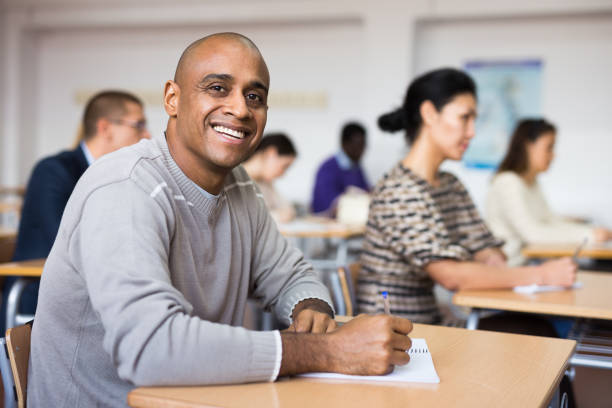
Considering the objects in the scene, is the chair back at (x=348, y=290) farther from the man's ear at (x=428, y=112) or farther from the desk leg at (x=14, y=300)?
the desk leg at (x=14, y=300)

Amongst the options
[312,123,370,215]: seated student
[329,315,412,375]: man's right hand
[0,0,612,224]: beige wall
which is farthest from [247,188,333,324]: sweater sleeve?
[0,0,612,224]: beige wall

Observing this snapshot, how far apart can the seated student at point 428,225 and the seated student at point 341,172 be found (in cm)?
361

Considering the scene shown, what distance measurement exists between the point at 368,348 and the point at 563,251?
2494mm

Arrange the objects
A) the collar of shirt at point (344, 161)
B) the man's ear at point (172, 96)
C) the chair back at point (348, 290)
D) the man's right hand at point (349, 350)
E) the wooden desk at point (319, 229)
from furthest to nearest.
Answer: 1. the collar of shirt at point (344, 161)
2. the wooden desk at point (319, 229)
3. the chair back at point (348, 290)
4. the man's ear at point (172, 96)
5. the man's right hand at point (349, 350)

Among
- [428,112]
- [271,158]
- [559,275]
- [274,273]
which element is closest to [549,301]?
[559,275]

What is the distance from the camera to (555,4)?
612 cm

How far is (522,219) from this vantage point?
3.68 meters

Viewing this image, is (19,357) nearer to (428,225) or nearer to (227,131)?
(227,131)

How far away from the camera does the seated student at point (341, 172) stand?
6082 mm

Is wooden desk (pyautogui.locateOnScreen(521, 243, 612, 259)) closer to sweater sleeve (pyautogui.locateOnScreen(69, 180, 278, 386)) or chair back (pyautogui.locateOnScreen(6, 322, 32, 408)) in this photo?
sweater sleeve (pyautogui.locateOnScreen(69, 180, 278, 386))

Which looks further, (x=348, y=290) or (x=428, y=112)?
(x=428, y=112)

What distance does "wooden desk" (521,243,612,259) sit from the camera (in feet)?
10.6

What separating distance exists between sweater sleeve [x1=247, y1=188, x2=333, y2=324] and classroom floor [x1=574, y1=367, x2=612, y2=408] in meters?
1.83

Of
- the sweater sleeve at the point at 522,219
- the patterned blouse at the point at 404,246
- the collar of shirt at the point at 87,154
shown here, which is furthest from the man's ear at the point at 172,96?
the sweater sleeve at the point at 522,219
